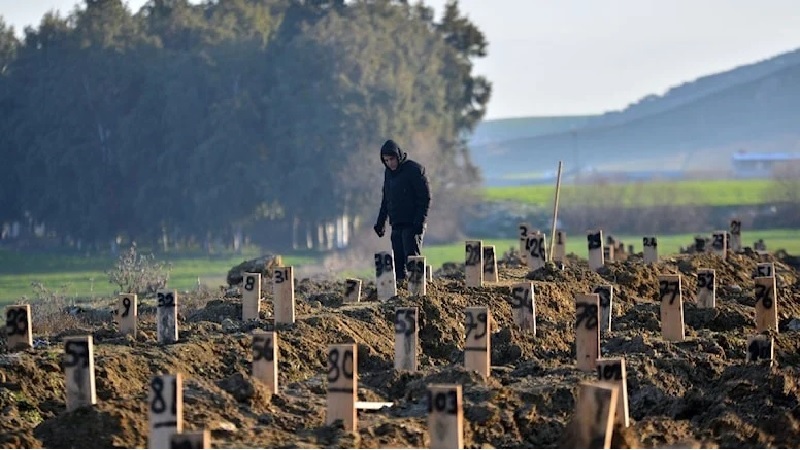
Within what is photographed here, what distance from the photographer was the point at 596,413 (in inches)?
420

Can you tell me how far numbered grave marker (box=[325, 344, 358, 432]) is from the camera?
38.5 feet

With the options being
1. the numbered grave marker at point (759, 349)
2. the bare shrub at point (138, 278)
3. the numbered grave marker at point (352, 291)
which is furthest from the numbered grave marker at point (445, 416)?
the bare shrub at point (138, 278)

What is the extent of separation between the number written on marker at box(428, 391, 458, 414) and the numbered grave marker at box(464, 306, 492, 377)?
117 inches

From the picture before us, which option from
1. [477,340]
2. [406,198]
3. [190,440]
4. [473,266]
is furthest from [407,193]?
[190,440]

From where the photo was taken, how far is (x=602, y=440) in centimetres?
1066

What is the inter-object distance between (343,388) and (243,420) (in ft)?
2.47

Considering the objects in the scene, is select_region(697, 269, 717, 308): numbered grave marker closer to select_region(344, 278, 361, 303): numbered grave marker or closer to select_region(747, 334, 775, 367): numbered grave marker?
select_region(344, 278, 361, 303): numbered grave marker

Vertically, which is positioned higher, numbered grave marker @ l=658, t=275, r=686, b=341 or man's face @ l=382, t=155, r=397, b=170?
man's face @ l=382, t=155, r=397, b=170

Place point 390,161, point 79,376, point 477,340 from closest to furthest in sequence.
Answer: point 79,376, point 477,340, point 390,161

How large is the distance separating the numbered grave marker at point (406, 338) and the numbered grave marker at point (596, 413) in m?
3.43

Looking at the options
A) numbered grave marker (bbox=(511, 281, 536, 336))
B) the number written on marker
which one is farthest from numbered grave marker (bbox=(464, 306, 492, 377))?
the number written on marker

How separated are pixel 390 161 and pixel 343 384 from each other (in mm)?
9665

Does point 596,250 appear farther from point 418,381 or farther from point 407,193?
point 418,381

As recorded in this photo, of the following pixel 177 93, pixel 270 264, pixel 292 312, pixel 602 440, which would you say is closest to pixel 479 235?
pixel 177 93
